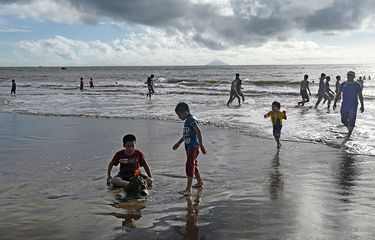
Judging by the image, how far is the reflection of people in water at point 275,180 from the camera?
644 cm

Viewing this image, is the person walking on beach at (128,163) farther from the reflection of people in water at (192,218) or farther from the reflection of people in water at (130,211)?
the reflection of people in water at (192,218)

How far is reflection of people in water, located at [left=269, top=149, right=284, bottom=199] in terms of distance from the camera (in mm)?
6436

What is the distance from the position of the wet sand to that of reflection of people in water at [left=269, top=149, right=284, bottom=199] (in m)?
0.02

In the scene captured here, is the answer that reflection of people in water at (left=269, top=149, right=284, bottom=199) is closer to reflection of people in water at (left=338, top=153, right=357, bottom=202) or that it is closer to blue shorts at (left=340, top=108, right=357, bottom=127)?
reflection of people in water at (left=338, top=153, right=357, bottom=202)

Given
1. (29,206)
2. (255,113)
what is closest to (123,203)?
(29,206)

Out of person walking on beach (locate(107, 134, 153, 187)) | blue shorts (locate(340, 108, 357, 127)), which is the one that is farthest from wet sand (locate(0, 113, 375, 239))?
blue shorts (locate(340, 108, 357, 127))

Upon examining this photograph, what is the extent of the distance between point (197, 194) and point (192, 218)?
116cm

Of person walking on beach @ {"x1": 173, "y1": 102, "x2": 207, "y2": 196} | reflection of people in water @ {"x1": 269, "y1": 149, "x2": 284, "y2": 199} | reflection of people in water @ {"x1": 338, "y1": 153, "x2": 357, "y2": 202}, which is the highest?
person walking on beach @ {"x1": 173, "y1": 102, "x2": 207, "y2": 196}

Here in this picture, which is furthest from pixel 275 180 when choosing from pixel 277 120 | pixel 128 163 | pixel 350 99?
pixel 350 99

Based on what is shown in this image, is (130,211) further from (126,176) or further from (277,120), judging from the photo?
(277,120)

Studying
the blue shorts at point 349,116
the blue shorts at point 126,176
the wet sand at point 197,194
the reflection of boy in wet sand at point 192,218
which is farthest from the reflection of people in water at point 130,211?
the blue shorts at point 349,116

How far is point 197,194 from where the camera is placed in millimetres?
6406

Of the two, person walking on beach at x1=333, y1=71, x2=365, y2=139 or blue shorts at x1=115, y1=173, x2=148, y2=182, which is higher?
person walking on beach at x1=333, y1=71, x2=365, y2=139

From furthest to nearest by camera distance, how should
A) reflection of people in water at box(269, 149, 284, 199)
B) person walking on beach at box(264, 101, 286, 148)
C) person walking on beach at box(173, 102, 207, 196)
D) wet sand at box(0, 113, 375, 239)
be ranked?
person walking on beach at box(264, 101, 286, 148), person walking on beach at box(173, 102, 207, 196), reflection of people in water at box(269, 149, 284, 199), wet sand at box(0, 113, 375, 239)
